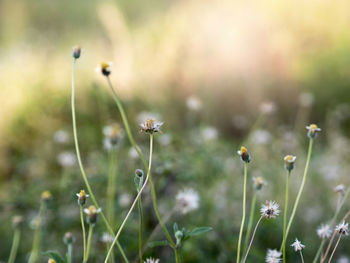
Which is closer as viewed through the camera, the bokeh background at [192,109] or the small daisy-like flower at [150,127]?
the small daisy-like flower at [150,127]

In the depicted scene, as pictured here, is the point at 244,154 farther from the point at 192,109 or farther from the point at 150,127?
the point at 192,109

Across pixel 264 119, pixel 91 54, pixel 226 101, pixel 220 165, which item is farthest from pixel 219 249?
pixel 91 54

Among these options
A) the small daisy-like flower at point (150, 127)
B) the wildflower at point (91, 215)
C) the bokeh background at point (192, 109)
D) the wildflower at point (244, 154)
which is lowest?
the wildflower at point (91, 215)

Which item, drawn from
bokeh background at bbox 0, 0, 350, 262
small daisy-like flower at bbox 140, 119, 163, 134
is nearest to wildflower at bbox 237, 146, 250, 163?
small daisy-like flower at bbox 140, 119, 163, 134

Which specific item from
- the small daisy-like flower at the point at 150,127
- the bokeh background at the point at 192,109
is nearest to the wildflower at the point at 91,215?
the small daisy-like flower at the point at 150,127

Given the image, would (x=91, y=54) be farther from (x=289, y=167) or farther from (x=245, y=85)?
(x=289, y=167)

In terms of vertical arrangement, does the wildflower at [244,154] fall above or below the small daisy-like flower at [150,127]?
below

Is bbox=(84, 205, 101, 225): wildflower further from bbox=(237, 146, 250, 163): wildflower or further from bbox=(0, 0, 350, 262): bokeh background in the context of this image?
bbox=(0, 0, 350, 262): bokeh background

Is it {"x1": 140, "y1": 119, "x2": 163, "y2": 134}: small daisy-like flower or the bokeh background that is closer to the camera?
{"x1": 140, "y1": 119, "x2": 163, "y2": 134}: small daisy-like flower

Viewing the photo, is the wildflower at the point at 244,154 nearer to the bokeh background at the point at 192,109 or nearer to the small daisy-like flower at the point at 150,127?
the small daisy-like flower at the point at 150,127
